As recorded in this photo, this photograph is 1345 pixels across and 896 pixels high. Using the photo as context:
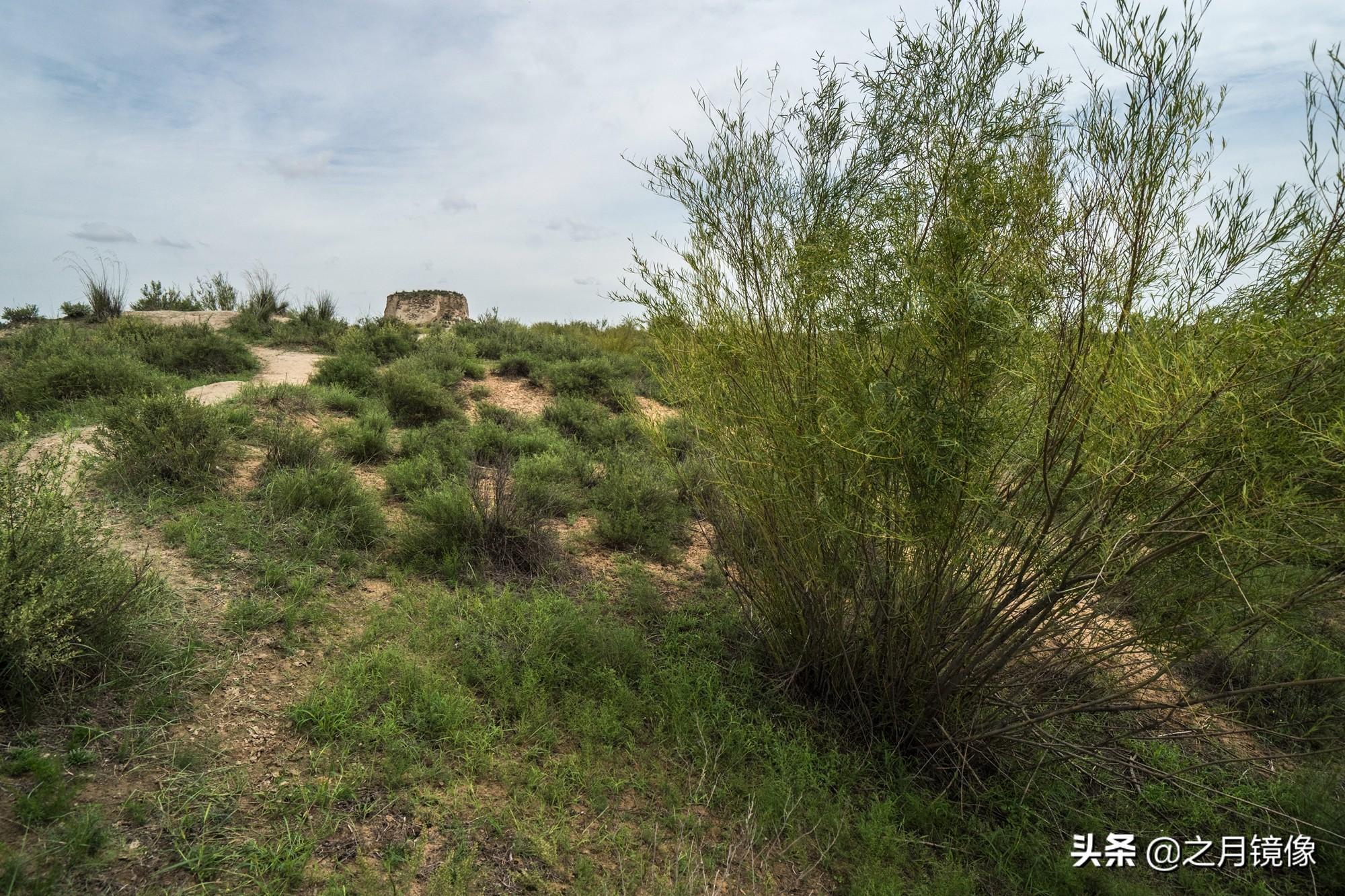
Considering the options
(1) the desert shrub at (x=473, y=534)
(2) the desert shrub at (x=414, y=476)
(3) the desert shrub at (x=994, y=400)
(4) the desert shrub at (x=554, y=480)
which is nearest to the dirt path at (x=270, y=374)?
(2) the desert shrub at (x=414, y=476)

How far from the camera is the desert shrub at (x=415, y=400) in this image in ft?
25.0

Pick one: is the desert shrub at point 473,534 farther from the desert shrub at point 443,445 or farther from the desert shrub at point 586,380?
the desert shrub at point 586,380

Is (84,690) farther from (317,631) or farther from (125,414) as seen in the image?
(125,414)

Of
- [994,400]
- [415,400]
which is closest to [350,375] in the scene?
[415,400]

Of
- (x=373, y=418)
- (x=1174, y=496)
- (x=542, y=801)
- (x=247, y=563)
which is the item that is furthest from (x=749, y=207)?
(x=373, y=418)

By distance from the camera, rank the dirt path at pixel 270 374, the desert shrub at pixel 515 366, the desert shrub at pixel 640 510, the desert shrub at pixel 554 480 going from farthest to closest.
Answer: the desert shrub at pixel 515 366 → the dirt path at pixel 270 374 → the desert shrub at pixel 640 510 → the desert shrub at pixel 554 480

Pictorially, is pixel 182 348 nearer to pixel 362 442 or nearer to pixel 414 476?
pixel 362 442

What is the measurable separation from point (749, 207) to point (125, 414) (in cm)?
471

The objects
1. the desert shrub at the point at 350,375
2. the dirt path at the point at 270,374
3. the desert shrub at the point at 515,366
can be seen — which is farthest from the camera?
the desert shrub at the point at 515,366

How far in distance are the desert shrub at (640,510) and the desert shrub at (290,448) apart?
2296 millimetres

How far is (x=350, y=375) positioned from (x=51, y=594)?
590cm

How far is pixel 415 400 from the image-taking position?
765 cm

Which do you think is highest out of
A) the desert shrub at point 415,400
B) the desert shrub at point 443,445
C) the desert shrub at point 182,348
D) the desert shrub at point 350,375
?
the desert shrub at point 182,348

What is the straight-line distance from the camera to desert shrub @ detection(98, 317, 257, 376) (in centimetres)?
846
